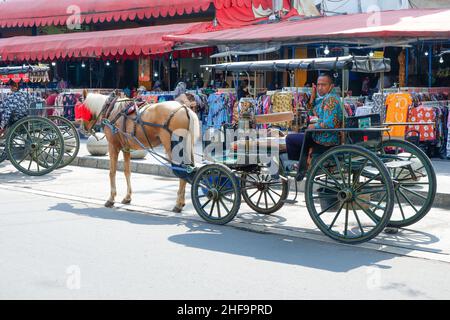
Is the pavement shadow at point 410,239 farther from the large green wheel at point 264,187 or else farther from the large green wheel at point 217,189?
the large green wheel at point 217,189

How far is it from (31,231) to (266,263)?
108 inches

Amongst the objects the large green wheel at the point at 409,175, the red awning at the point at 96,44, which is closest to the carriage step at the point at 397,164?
the large green wheel at the point at 409,175

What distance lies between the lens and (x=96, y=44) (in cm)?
2066

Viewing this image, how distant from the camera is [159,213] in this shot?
8594 mm

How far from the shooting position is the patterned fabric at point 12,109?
12367 millimetres

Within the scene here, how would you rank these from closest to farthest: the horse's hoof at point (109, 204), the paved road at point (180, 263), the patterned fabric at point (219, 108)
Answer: the paved road at point (180, 263), the horse's hoof at point (109, 204), the patterned fabric at point (219, 108)

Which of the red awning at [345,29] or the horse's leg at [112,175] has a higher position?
the red awning at [345,29]

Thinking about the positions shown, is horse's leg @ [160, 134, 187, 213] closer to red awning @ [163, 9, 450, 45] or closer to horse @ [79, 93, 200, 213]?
horse @ [79, 93, 200, 213]

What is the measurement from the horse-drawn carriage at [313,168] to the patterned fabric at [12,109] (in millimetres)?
3167

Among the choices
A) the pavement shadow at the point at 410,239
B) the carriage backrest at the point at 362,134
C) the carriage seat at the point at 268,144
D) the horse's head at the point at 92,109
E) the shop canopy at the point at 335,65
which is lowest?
the pavement shadow at the point at 410,239

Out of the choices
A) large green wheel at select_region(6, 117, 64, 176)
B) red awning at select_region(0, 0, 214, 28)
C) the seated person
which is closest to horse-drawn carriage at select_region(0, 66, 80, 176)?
large green wheel at select_region(6, 117, 64, 176)

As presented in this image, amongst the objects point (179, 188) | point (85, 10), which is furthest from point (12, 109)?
point (85, 10)

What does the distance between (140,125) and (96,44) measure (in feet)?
40.6
